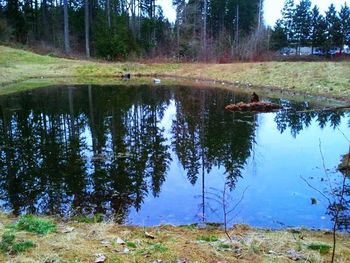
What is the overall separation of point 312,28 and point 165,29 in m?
21.9

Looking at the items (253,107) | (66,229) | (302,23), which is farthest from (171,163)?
(302,23)

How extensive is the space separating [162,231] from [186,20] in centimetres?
5368

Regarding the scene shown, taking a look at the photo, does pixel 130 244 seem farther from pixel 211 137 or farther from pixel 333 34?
pixel 333 34

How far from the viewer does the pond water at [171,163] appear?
7.53 meters

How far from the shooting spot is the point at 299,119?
17625 millimetres

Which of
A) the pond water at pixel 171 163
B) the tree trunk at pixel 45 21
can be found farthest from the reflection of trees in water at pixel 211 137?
the tree trunk at pixel 45 21

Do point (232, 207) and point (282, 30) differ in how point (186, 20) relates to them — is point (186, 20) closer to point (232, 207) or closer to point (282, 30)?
point (282, 30)

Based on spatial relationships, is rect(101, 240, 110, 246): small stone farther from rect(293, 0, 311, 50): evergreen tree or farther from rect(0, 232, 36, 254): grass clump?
rect(293, 0, 311, 50): evergreen tree

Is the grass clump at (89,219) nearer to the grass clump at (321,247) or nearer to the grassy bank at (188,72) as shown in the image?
the grass clump at (321,247)

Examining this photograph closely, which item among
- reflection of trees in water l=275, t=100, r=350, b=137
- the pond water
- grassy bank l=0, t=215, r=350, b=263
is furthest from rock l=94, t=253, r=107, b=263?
reflection of trees in water l=275, t=100, r=350, b=137

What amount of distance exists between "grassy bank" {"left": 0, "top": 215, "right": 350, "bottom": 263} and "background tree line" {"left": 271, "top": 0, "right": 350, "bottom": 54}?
4900 cm

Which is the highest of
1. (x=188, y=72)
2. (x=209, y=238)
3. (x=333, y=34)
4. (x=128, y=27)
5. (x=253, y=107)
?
(x=128, y=27)

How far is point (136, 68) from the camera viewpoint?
39.8 m

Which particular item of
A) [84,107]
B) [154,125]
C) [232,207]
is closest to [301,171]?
[232,207]
